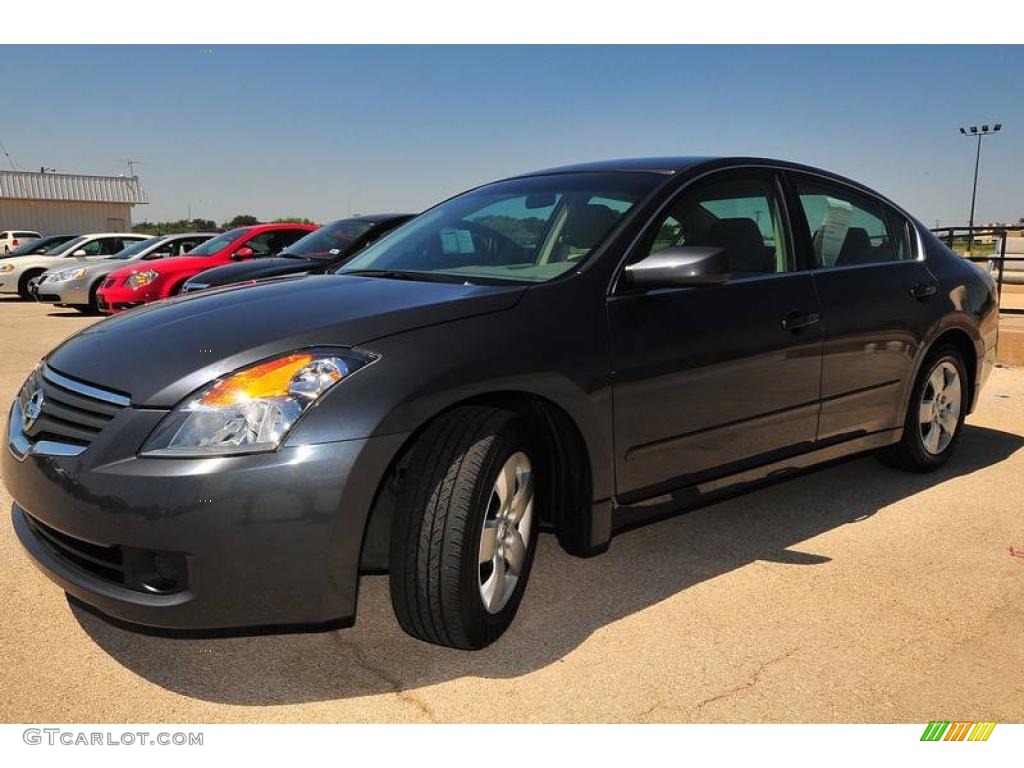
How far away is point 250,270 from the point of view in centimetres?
894

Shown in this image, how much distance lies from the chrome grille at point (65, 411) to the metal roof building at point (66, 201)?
48125 millimetres

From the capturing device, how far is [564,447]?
3.01 meters

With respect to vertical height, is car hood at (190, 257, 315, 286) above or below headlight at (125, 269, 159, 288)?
above

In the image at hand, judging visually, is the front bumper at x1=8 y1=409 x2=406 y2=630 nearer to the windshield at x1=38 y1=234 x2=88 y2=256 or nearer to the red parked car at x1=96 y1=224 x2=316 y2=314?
the red parked car at x1=96 y1=224 x2=316 y2=314

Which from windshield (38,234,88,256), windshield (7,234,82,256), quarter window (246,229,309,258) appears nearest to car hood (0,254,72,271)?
windshield (38,234,88,256)

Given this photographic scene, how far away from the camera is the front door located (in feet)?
10.3

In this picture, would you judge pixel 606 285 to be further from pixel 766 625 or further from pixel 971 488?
pixel 971 488

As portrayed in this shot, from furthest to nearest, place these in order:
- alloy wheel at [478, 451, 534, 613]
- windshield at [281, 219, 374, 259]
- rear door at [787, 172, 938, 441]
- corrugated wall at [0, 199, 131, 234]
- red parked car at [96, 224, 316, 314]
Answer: corrugated wall at [0, 199, 131, 234] < red parked car at [96, 224, 316, 314] < windshield at [281, 219, 374, 259] < rear door at [787, 172, 938, 441] < alloy wheel at [478, 451, 534, 613]

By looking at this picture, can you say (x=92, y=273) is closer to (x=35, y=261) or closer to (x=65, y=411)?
(x=35, y=261)

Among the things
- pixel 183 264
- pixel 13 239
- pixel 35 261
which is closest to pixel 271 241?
pixel 183 264

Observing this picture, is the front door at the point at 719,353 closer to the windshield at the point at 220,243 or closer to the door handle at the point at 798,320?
the door handle at the point at 798,320
